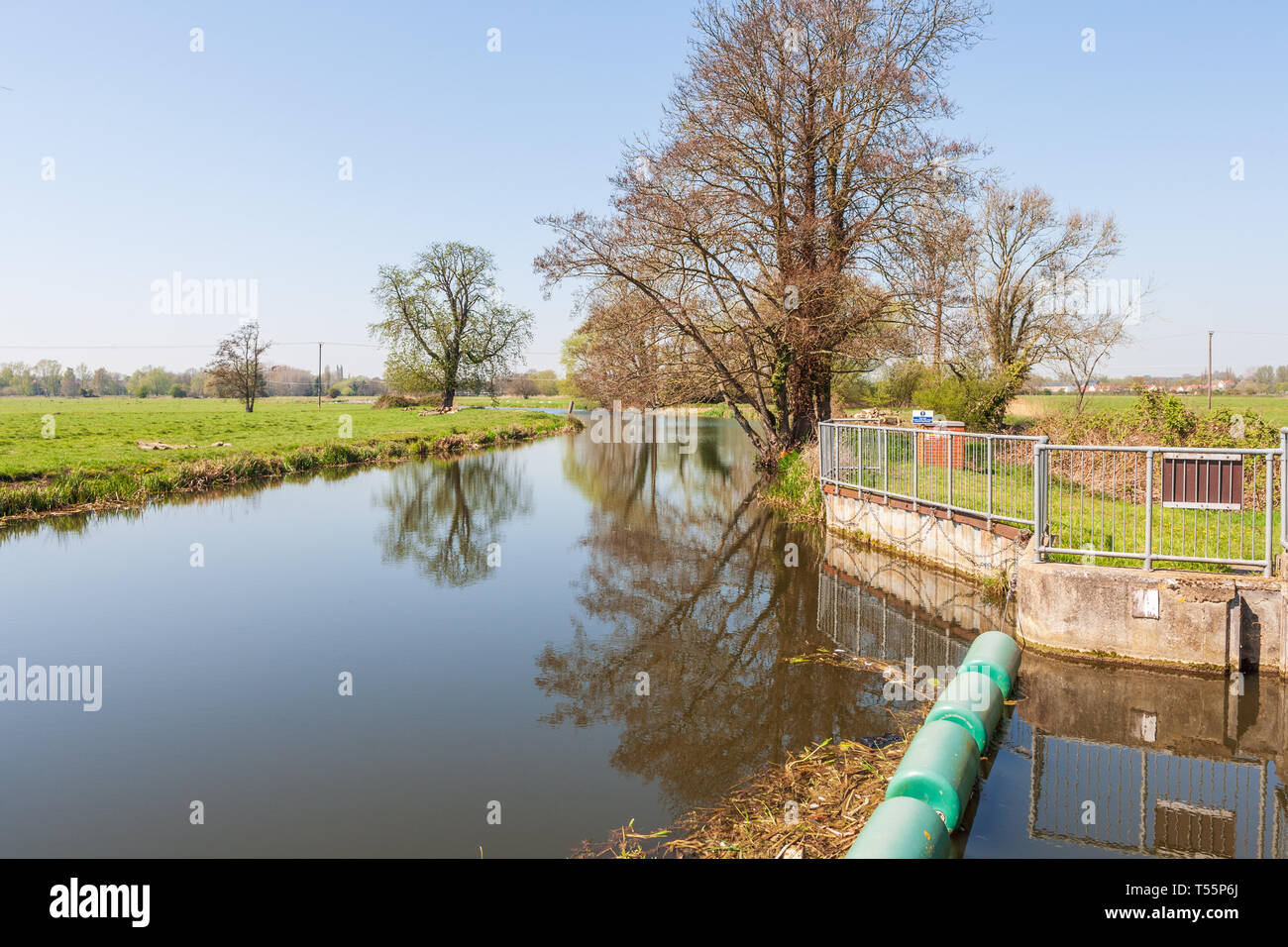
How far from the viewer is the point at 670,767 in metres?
6.19

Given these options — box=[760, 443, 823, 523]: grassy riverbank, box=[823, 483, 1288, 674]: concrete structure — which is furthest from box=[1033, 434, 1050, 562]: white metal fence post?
box=[760, 443, 823, 523]: grassy riverbank

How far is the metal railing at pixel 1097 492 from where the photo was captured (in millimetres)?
8078

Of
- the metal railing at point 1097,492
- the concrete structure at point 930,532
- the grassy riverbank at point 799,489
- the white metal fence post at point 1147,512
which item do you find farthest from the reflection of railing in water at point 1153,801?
the grassy riverbank at point 799,489

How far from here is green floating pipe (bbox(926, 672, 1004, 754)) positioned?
5.81 meters

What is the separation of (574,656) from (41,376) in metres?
102

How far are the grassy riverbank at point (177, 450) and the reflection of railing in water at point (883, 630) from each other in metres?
18.0

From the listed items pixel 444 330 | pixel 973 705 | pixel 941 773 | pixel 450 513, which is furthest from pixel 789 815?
pixel 444 330

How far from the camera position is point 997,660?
7086mm

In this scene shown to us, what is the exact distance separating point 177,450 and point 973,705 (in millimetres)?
27577

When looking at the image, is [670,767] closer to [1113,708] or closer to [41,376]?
[1113,708]

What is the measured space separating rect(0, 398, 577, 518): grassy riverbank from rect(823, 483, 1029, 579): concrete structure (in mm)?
17504

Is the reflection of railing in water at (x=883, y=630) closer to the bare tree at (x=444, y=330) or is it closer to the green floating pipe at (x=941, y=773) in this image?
the green floating pipe at (x=941, y=773)
